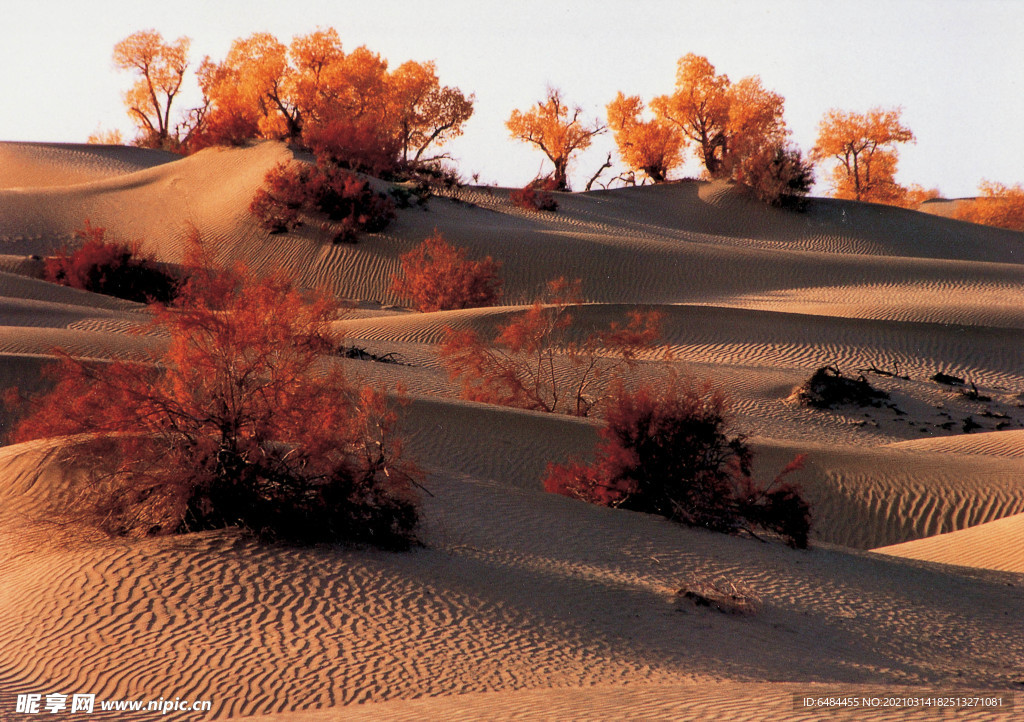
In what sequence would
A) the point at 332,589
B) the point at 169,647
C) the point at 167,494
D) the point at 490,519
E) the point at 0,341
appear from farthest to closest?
the point at 0,341 < the point at 490,519 < the point at 167,494 < the point at 332,589 < the point at 169,647

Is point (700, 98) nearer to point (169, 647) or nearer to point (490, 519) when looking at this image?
point (490, 519)

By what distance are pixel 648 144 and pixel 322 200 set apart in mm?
32768

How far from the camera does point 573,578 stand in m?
7.35

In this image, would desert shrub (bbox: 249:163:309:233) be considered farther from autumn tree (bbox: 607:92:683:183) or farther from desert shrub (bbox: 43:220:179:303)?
autumn tree (bbox: 607:92:683:183)

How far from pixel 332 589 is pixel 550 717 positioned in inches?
97.5

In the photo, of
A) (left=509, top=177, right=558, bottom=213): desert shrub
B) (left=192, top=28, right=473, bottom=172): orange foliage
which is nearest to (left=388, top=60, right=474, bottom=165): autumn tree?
(left=192, top=28, right=473, bottom=172): orange foliage

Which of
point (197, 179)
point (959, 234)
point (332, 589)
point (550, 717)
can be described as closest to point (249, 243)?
point (197, 179)

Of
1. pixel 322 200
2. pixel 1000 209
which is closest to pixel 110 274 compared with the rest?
pixel 322 200

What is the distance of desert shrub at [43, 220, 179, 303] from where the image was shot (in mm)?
26094

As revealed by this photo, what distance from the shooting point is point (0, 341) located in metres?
16.0

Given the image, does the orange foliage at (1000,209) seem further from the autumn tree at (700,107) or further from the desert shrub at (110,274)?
the desert shrub at (110,274)

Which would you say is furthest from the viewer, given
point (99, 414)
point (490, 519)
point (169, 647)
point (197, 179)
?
point (197, 179)

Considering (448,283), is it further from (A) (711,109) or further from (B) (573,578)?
(A) (711,109)

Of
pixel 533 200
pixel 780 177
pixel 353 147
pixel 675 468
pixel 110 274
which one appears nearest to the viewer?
pixel 675 468
